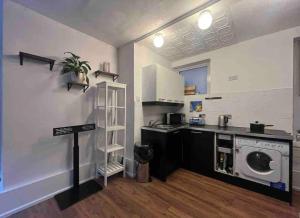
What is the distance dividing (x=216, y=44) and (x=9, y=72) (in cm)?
321

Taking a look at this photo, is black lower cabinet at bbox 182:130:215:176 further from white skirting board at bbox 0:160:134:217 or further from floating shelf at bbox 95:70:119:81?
white skirting board at bbox 0:160:134:217

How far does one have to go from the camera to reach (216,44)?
8.70 feet

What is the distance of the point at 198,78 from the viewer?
130 inches

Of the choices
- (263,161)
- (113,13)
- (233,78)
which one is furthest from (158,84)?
(263,161)

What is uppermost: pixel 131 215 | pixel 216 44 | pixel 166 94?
pixel 216 44

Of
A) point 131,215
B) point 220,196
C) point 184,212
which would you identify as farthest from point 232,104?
point 131,215

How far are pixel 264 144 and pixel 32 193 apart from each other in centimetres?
311

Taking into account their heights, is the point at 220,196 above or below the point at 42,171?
below

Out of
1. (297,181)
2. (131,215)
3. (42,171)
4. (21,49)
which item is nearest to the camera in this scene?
(131,215)

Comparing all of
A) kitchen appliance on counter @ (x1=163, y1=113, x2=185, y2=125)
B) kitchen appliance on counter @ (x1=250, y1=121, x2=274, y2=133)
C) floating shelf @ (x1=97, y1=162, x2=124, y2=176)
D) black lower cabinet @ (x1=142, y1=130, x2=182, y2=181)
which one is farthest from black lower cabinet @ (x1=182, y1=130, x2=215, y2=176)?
floating shelf @ (x1=97, y1=162, x2=124, y2=176)

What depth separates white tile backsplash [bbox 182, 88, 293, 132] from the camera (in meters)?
2.19

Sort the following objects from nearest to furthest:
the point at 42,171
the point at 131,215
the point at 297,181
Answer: the point at 131,215 → the point at 42,171 → the point at 297,181

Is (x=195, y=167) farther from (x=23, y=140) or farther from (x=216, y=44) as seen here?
(x=23, y=140)

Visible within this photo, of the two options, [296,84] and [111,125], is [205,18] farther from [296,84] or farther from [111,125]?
[111,125]
